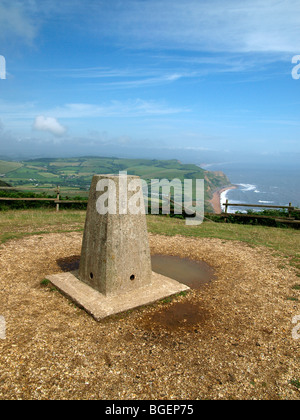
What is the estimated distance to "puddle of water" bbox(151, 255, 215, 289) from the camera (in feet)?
23.5

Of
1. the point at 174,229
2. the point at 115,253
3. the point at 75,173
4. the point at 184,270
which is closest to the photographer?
the point at 115,253

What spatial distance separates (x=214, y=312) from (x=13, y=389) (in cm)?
369

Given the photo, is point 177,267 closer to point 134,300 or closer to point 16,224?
point 134,300

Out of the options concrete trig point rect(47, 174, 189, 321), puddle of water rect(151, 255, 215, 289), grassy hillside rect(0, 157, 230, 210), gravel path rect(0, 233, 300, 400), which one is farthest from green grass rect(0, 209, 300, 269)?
concrete trig point rect(47, 174, 189, 321)

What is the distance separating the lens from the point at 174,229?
12984 millimetres

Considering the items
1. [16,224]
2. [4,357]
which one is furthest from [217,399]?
[16,224]

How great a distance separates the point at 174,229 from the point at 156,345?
8744 millimetres

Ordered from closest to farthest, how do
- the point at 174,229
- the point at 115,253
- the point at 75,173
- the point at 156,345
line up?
1. the point at 156,345
2. the point at 115,253
3. the point at 174,229
4. the point at 75,173

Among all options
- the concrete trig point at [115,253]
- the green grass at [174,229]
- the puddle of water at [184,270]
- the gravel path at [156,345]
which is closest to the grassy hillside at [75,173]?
the green grass at [174,229]

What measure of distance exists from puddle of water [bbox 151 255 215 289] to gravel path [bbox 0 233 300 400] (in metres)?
0.37

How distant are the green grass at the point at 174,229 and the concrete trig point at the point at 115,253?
16.7 ft

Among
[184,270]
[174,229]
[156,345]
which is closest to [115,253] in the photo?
[156,345]

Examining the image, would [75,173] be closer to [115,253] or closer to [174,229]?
[174,229]
